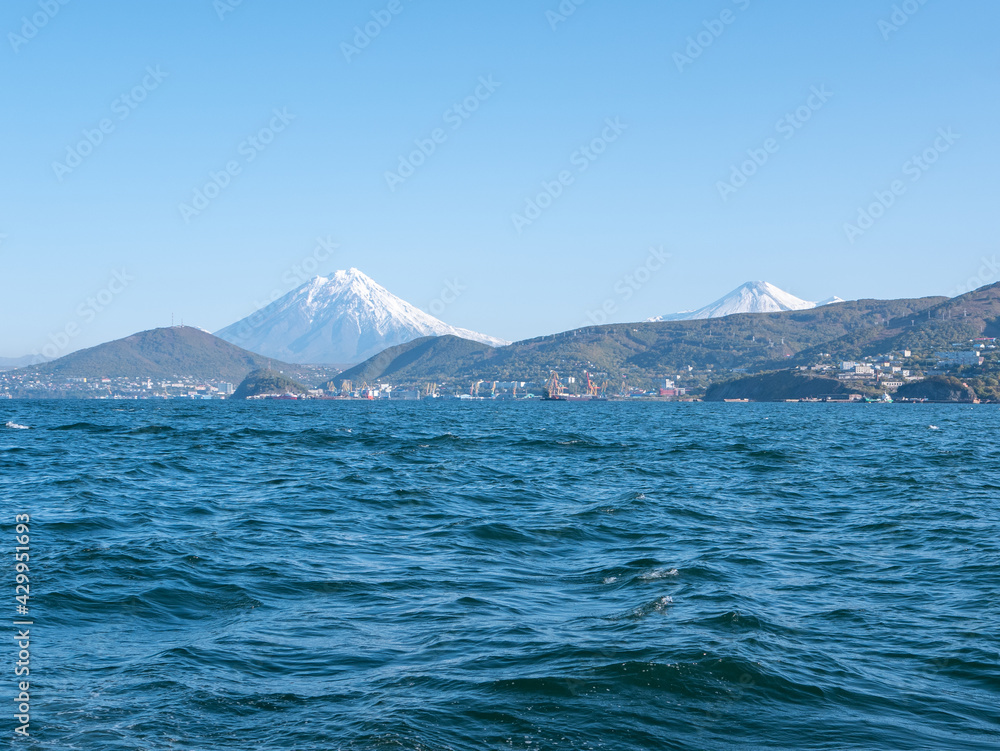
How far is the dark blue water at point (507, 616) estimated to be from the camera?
10.4 metres

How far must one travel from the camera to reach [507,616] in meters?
15.1

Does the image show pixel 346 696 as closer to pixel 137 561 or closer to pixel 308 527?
pixel 137 561

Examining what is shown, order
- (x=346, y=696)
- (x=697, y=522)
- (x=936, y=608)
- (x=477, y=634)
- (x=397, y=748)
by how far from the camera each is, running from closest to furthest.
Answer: (x=397, y=748)
(x=346, y=696)
(x=477, y=634)
(x=936, y=608)
(x=697, y=522)

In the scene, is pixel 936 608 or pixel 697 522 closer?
pixel 936 608

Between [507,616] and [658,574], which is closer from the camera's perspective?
[507,616]

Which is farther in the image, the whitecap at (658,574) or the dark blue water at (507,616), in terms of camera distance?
the whitecap at (658,574)

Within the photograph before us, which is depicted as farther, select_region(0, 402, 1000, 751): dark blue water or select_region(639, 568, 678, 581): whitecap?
select_region(639, 568, 678, 581): whitecap

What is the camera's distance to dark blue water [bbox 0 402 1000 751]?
34.0 feet

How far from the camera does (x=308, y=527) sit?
24.6 meters

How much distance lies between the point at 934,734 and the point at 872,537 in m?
14.2

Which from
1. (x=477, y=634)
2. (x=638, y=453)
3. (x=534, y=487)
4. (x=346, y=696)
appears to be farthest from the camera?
(x=638, y=453)

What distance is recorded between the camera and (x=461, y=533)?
23.9 m

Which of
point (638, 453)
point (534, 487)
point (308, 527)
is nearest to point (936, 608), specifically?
point (308, 527)

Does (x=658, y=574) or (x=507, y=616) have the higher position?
(x=507, y=616)
